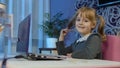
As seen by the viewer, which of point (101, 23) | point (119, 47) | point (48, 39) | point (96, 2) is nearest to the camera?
point (119, 47)

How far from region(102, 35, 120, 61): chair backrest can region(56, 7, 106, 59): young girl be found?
5 cm

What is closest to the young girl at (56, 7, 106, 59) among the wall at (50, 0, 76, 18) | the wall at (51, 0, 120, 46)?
the wall at (51, 0, 120, 46)

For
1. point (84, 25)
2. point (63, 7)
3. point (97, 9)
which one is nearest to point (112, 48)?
point (84, 25)

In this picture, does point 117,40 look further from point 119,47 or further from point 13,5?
point 13,5

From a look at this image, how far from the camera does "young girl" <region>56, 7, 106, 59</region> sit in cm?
133

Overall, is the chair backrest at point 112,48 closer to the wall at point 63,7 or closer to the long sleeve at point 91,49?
the long sleeve at point 91,49

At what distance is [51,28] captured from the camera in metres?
4.13

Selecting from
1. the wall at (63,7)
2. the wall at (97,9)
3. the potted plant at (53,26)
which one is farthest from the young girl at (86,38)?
the wall at (63,7)

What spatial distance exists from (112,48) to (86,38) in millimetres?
239

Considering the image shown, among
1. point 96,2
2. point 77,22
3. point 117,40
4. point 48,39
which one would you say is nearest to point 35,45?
point 48,39

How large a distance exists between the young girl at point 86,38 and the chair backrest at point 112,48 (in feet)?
0.16

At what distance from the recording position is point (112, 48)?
141cm

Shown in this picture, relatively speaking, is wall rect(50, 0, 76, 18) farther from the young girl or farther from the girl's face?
the girl's face

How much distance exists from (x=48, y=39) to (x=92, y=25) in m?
2.32
